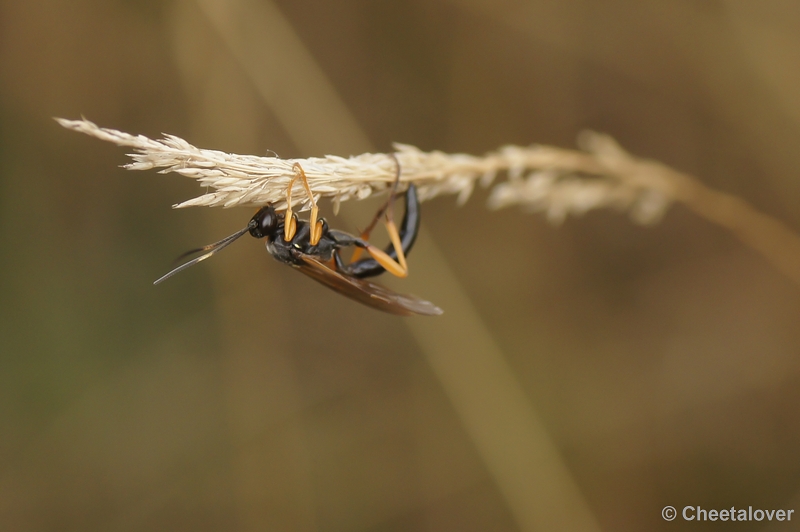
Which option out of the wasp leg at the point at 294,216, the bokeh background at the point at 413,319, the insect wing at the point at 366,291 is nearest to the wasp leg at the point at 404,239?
the insect wing at the point at 366,291

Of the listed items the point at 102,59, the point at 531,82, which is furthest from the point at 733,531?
the point at 102,59

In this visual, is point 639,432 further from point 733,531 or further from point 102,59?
point 102,59

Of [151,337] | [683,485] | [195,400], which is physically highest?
[151,337]

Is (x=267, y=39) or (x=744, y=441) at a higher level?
(x=267, y=39)

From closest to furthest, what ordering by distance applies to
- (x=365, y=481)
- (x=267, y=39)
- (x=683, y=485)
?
(x=267, y=39), (x=683, y=485), (x=365, y=481)

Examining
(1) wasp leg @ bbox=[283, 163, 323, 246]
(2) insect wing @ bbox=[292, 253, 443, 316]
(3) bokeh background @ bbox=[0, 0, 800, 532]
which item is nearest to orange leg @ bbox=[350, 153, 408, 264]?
(2) insect wing @ bbox=[292, 253, 443, 316]

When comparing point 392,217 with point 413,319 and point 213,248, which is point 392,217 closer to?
point 213,248
